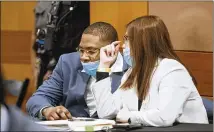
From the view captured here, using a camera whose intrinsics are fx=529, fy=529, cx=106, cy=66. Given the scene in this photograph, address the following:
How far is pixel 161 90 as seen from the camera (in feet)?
8.21

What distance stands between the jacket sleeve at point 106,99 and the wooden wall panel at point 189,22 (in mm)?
1267

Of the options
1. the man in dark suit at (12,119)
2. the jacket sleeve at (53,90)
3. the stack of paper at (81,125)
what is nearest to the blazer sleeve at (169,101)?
the stack of paper at (81,125)

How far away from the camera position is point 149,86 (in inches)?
103

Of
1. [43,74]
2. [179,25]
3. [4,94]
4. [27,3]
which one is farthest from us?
[27,3]

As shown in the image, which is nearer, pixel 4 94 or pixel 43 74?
pixel 4 94

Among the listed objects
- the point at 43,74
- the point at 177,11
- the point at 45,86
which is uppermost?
the point at 177,11

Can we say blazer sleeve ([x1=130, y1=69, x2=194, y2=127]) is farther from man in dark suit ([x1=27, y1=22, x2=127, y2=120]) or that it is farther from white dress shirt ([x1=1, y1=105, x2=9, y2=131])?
white dress shirt ([x1=1, y1=105, x2=9, y2=131])

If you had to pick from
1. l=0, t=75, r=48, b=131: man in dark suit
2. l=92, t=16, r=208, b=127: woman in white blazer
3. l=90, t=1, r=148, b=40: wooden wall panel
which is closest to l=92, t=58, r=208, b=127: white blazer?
l=92, t=16, r=208, b=127: woman in white blazer

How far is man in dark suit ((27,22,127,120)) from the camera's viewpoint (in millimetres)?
2951

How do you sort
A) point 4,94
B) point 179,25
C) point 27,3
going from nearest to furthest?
point 4,94 → point 179,25 → point 27,3

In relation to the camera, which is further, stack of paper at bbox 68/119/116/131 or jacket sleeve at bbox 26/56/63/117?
jacket sleeve at bbox 26/56/63/117

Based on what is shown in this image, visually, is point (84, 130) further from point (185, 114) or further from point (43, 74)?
point (43, 74)

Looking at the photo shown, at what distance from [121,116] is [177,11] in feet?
5.61

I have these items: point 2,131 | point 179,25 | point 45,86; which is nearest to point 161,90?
point 45,86
